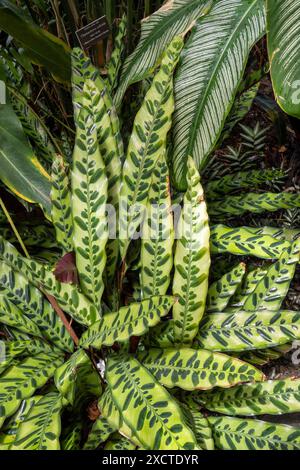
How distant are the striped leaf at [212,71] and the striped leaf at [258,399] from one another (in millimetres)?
428

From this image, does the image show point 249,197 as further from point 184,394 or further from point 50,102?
point 50,102

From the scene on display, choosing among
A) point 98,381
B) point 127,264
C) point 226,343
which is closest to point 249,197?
point 127,264

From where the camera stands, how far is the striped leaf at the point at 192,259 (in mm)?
962

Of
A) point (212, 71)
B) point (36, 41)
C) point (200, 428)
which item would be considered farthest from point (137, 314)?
point (36, 41)

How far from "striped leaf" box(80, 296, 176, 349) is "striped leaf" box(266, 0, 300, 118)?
0.38 m

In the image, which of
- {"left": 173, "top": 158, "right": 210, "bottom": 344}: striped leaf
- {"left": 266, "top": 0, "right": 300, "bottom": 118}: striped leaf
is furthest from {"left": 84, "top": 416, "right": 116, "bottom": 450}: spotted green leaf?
{"left": 266, "top": 0, "right": 300, "bottom": 118}: striped leaf

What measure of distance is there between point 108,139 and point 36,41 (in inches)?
10.2

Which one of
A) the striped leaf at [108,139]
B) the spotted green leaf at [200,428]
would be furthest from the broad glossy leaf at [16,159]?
the spotted green leaf at [200,428]

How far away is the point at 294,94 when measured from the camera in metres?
0.82

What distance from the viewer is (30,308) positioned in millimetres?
1086

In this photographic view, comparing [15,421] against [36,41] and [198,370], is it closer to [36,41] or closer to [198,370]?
[198,370]

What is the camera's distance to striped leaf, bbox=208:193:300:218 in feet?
4.55

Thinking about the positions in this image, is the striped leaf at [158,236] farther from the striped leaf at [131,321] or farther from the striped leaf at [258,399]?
the striped leaf at [258,399]

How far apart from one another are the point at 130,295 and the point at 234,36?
635 millimetres
